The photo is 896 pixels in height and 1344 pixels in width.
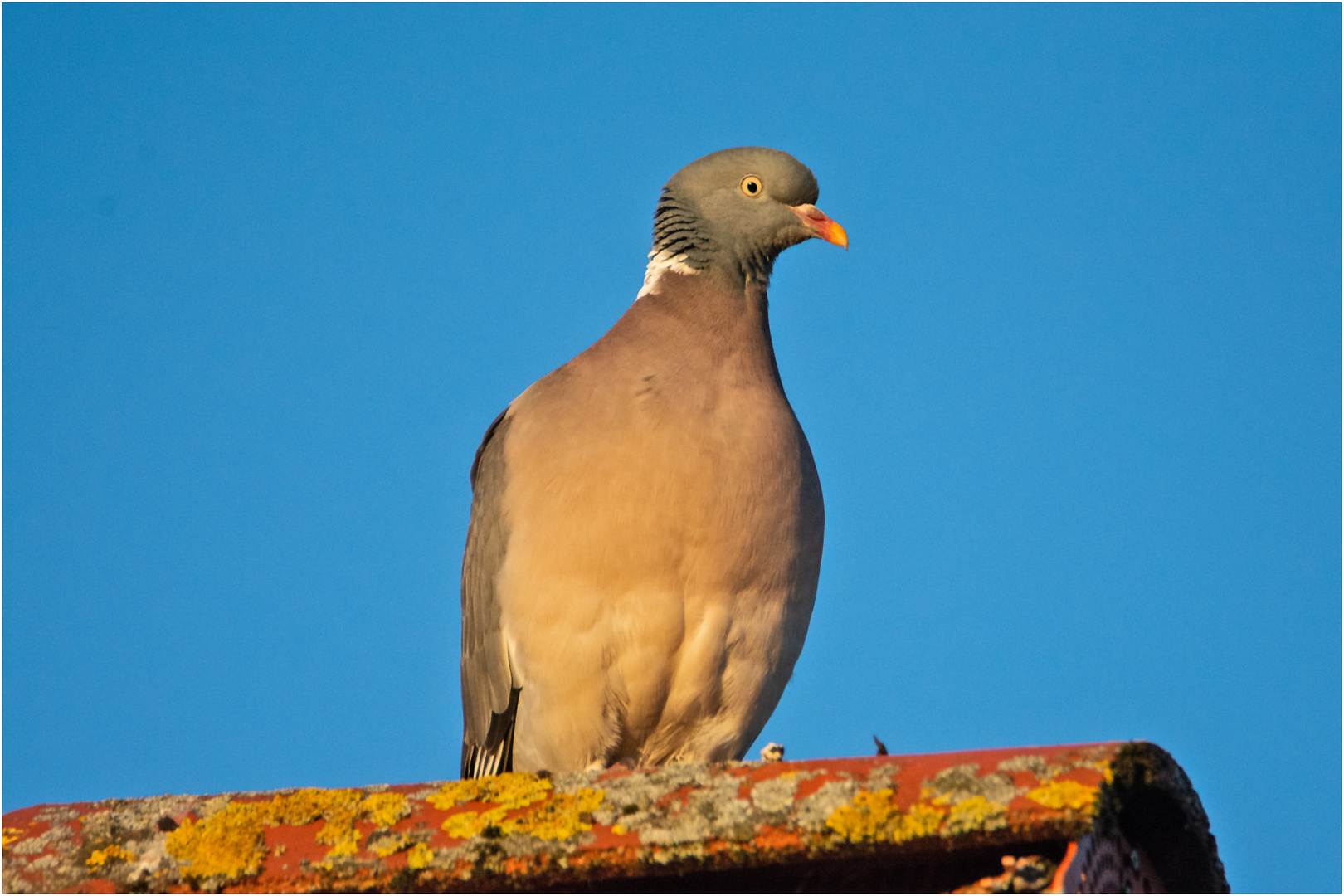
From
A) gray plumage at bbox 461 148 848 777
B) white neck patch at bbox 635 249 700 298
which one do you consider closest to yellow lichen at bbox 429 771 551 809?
gray plumage at bbox 461 148 848 777

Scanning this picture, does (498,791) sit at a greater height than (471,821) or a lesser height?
greater

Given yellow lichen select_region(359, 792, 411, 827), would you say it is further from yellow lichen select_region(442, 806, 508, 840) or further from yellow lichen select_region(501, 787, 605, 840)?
yellow lichen select_region(501, 787, 605, 840)

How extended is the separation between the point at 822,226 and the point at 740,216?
370mm

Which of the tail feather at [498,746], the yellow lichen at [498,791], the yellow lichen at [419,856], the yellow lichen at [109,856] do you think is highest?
the tail feather at [498,746]

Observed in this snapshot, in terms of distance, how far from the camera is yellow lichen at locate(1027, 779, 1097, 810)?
10.7 feet

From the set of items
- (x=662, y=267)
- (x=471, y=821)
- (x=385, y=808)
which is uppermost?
(x=662, y=267)

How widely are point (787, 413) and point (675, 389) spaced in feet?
1.75

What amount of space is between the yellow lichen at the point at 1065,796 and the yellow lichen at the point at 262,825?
1665mm

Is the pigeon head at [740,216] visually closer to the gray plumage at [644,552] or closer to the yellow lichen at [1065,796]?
the gray plumage at [644,552]

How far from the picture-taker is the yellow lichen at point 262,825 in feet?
12.5

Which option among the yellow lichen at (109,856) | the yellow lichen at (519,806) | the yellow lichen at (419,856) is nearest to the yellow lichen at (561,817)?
the yellow lichen at (519,806)

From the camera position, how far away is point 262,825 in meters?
Result: 3.96

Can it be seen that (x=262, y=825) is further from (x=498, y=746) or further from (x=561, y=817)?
(x=498, y=746)

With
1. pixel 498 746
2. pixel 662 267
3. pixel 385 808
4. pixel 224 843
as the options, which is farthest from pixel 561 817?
pixel 662 267
